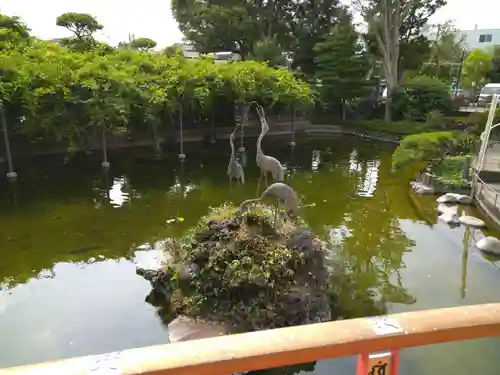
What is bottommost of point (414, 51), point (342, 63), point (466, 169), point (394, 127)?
point (466, 169)

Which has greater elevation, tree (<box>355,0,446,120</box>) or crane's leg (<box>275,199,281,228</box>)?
tree (<box>355,0,446,120</box>)

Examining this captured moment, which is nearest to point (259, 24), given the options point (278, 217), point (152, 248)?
point (152, 248)

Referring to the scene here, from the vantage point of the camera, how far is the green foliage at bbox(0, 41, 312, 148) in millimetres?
11711

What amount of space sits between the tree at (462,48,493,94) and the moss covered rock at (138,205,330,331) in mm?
23401

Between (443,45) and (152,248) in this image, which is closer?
(152,248)

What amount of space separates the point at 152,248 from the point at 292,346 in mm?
7413

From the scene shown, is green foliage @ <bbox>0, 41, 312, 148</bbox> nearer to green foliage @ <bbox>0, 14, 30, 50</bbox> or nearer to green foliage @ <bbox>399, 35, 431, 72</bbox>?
green foliage @ <bbox>0, 14, 30, 50</bbox>

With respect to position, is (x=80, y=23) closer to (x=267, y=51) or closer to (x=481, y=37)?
(x=267, y=51)

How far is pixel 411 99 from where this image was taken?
64.9 feet

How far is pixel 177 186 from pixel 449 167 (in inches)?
281

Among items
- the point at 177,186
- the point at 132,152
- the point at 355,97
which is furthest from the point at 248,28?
the point at 177,186

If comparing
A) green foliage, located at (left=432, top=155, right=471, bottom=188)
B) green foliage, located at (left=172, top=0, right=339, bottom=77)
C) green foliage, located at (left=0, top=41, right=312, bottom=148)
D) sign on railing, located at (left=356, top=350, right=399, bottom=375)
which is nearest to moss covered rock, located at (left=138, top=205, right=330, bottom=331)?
sign on railing, located at (left=356, top=350, right=399, bottom=375)

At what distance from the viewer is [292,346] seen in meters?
1.09

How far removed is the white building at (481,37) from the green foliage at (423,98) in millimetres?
23762
